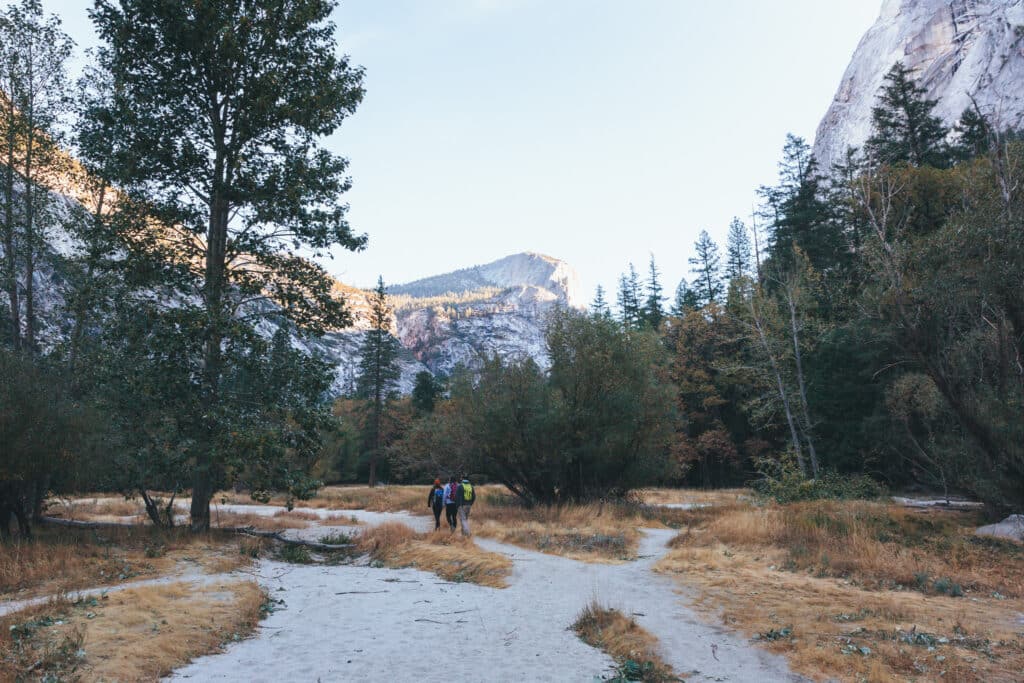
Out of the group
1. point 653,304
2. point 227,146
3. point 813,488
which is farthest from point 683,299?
point 227,146

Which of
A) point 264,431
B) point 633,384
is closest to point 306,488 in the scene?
point 264,431

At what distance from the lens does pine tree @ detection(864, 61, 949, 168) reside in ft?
131

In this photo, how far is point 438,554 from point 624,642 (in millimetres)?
8149

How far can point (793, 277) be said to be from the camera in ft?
111

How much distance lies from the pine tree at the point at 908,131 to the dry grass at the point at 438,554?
4040cm

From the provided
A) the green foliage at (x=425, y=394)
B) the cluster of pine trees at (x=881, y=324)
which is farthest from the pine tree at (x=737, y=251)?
the green foliage at (x=425, y=394)

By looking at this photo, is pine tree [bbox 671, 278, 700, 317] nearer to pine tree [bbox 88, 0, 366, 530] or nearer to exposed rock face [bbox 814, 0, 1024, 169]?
exposed rock face [bbox 814, 0, 1024, 169]

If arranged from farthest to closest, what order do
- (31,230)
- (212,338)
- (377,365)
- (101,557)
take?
(377,365) → (31,230) → (212,338) → (101,557)

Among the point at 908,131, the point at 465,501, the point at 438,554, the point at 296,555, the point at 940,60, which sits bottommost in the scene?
the point at 296,555

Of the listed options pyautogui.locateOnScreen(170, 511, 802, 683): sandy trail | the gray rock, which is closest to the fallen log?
pyautogui.locateOnScreen(170, 511, 802, 683): sandy trail

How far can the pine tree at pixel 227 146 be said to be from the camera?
15789mm

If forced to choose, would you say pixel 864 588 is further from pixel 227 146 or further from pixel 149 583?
pixel 227 146

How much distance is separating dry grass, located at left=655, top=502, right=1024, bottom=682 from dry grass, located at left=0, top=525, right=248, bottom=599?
11104mm

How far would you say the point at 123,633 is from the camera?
7.36 metres
